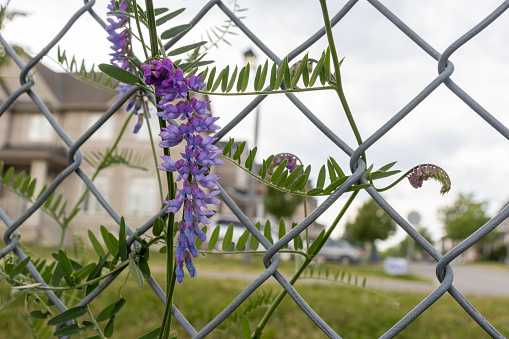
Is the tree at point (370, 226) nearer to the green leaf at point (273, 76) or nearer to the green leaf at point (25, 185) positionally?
the green leaf at point (25, 185)

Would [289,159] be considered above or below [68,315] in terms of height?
above

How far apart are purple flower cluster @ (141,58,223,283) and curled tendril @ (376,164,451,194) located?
186mm

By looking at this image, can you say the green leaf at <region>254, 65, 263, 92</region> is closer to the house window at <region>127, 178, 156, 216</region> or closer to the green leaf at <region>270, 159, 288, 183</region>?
the green leaf at <region>270, 159, 288, 183</region>

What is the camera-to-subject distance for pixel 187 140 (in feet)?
1.23

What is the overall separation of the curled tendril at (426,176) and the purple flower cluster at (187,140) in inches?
7.3

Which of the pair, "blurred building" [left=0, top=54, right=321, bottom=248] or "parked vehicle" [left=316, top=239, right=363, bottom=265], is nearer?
"blurred building" [left=0, top=54, right=321, bottom=248]

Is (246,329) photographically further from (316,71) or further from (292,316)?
(292,316)

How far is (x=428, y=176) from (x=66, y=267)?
0.40 metres

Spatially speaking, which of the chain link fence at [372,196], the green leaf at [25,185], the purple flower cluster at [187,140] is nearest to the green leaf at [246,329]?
the chain link fence at [372,196]

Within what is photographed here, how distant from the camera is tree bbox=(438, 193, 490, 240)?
28.1 meters

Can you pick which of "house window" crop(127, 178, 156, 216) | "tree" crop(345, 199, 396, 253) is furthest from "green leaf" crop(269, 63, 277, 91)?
"tree" crop(345, 199, 396, 253)

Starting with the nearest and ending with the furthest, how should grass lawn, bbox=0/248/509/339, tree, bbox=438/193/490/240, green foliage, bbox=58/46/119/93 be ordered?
1. green foliage, bbox=58/46/119/93
2. grass lawn, bbox=0/248/509/339
3. tree, bbox=438/193/490/240

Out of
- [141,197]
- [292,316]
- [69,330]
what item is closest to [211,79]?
[69,330]

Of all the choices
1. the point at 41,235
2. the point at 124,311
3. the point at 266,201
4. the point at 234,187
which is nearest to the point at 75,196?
the point at 41,235
